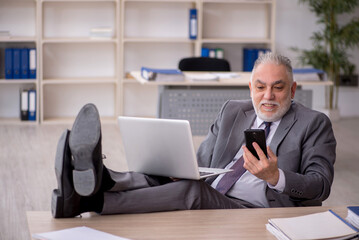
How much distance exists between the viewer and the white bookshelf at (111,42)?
21.0 feet

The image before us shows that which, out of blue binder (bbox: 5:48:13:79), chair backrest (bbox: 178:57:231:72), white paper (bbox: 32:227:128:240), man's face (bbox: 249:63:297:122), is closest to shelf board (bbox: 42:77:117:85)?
blue binder (bbox: 5:48:13:79)

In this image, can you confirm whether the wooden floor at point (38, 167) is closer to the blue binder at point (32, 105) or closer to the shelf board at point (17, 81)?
the blue binder at point (32, 105)

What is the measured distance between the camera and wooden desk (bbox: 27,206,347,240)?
1.75m

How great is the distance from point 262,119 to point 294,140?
18 cm

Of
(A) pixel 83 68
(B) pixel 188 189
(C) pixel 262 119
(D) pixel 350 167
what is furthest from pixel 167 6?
(B) pixel 188 189

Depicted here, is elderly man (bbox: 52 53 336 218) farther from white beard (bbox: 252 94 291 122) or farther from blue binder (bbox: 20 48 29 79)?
blue binder (bbox: 20 48 29 79)

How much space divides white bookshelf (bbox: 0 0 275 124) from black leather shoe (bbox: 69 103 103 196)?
4.56 meters

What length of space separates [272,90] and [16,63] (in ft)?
14.3

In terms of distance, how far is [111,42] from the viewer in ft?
21.9

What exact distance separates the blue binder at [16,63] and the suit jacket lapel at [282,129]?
4362 millimetres

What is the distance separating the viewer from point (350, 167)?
476 cm

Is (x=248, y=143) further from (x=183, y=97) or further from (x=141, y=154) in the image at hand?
(x=183, y=97)

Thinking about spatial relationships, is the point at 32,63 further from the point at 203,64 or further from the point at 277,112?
the point at 277,112

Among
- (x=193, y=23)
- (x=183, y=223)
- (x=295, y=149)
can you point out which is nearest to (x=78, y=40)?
(x=193, y=23)
